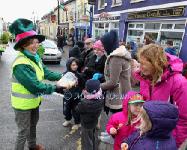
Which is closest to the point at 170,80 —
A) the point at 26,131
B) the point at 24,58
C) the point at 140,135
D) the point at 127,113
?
the point at 140,135

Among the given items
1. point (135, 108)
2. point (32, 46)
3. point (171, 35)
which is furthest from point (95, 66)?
point (171, 35)

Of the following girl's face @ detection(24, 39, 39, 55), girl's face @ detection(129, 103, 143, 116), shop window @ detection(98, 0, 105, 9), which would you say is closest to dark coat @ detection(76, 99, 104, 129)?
girl's face @ detection(129, 103, 143, 116)

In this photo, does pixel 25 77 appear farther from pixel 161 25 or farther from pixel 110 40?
pixel 161 25

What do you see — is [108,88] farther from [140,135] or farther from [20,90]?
[140,135]

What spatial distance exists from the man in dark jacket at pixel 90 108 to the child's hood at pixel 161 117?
1750 millimetres

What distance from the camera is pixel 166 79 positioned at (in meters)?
2.31

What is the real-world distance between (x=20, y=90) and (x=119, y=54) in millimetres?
1420

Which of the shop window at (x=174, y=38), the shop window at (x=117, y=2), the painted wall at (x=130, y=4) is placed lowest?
the shop window at (x=174, y=38)

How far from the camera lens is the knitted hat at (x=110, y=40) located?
385 centimetres

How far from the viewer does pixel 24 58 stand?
3.23 metres

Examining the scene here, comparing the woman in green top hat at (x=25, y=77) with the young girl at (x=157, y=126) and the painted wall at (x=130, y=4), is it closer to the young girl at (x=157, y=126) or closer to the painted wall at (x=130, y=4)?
the young girl at (x=157, y=126)

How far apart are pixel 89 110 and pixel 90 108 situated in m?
0.03

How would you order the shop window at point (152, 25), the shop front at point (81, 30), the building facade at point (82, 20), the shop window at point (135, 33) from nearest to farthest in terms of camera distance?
the shop window at point (152, 25), the shop window at point (135, 33), the building facade at point (82, 20), the shop front at point (81, 30)

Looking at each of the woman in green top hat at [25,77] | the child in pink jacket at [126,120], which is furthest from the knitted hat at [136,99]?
the woman in green top hat at [25,77]
